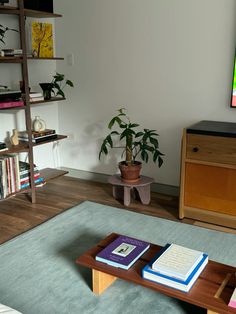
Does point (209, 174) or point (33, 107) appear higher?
point (33, 107)

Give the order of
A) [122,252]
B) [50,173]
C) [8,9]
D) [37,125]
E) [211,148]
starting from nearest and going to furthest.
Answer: [122,252] < [211,148] < [8,9] < [37,125] < [50,173]

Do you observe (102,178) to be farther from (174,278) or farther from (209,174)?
(174,278)

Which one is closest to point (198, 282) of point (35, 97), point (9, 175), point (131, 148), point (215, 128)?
point (215, 128)

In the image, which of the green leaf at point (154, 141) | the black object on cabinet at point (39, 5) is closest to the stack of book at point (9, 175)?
the green leaf at point (154, 141)

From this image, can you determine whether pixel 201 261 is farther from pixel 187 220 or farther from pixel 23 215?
pixel 23 215

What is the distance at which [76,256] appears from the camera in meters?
2.38

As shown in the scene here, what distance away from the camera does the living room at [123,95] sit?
2943 mm

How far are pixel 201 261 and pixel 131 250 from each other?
1.16 ft

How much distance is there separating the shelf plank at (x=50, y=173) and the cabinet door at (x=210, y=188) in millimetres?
1380

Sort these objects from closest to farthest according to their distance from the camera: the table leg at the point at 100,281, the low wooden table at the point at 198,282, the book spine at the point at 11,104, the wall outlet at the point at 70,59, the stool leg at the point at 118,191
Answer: the low wooden table at the point at 198,282 → the table leg at the point at 100,281 → the book spine at the point at 11,104 → the stool leg at the point at 118,191 → the wall outlet at the point at 70,59

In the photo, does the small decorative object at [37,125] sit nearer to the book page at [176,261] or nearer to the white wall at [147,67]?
the white wall at [147,67]

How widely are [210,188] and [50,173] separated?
1701 mm

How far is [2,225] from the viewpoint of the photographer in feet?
9.38

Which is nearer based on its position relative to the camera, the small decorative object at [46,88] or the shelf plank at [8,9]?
the shelf plank at [8,9]
